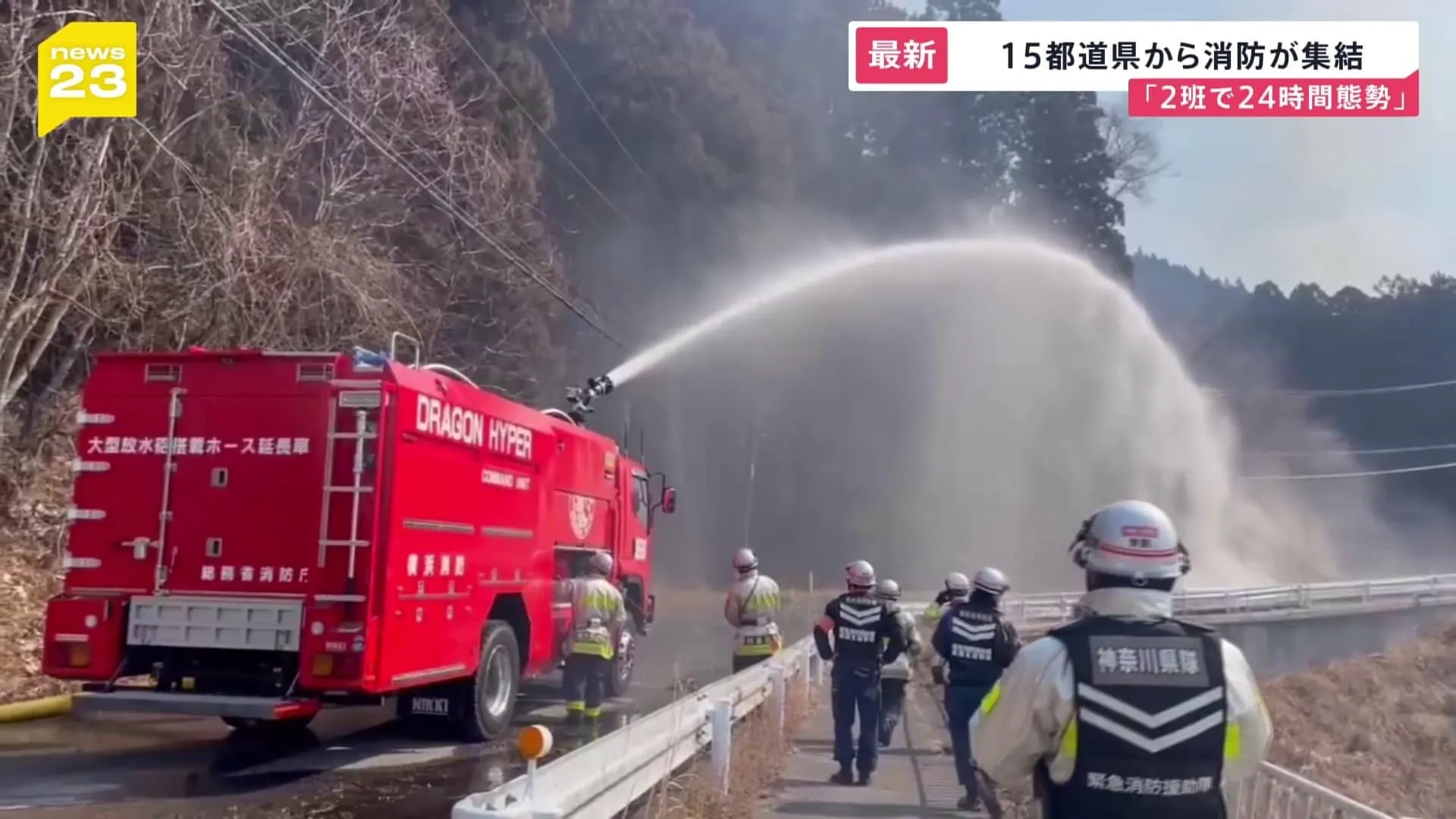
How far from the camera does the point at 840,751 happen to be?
922cm

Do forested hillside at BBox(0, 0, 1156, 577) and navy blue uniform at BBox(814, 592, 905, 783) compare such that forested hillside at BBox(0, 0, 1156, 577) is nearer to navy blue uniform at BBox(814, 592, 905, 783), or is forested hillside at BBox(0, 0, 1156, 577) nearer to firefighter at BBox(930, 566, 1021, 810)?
navy blue uniform at BBox(814, 592, 905, 783)

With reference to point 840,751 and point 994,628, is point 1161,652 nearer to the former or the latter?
point 994,628

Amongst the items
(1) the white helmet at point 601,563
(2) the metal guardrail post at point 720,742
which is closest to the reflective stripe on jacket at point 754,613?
(1) the white helmet at point 601,563

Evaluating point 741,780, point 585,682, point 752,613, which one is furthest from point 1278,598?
point 741,780

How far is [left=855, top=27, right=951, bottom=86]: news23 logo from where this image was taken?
47.9ft

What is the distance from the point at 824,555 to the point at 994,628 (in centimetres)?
4146

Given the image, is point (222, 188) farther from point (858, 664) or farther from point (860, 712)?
point (860, 712)

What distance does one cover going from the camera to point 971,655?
336 inches

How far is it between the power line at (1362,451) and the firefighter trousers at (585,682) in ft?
191

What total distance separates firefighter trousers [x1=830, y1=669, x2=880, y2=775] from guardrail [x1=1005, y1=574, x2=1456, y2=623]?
20.0m

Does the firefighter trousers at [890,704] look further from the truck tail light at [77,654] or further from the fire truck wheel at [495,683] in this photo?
the truck tail light at [77,654]

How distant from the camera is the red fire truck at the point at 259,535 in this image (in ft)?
27.2

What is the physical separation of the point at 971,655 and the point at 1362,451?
6532 cm

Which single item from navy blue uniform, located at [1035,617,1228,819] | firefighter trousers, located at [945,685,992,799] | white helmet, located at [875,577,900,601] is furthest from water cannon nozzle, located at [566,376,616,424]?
navy blue uniform, located at [1035,617,1228,819]
